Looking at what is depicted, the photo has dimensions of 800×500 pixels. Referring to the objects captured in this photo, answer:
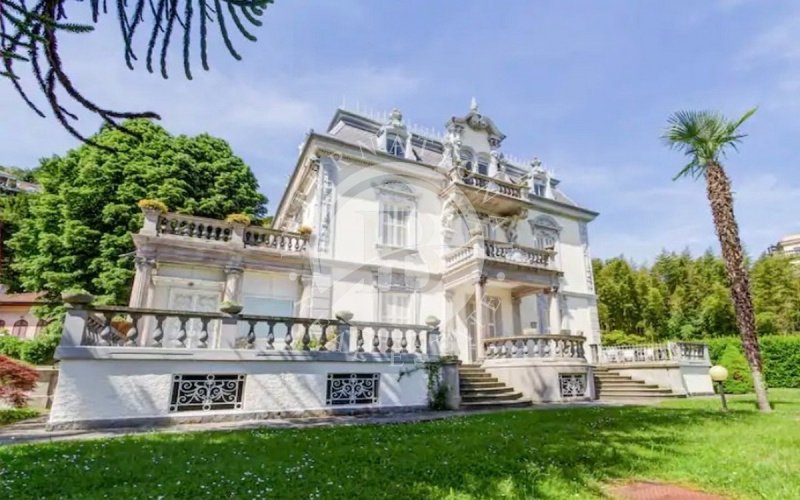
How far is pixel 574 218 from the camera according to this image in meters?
19.5

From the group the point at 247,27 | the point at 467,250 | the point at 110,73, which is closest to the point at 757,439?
the point at 247,27

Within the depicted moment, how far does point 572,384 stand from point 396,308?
6.06 metres

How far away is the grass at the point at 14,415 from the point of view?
8.04 meters

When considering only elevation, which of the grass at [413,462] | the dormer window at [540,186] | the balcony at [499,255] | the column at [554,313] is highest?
the dormer window at [540,186]

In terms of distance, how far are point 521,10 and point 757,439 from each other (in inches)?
265

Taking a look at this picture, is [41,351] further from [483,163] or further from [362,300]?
[483,163]

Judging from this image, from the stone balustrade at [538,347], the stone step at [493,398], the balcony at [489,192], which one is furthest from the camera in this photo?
the balcony at [489,192]

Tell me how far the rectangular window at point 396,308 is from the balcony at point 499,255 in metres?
2.11

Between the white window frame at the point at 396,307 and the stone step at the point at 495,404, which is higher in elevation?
the white window frame at the point at 396,307

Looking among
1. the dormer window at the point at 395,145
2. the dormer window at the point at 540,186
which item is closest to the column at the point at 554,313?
the dormer window at the point at 540,186

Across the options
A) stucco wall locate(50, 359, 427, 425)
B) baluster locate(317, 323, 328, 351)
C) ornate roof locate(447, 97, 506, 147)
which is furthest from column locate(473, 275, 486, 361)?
ornate roof locate(447, 97, 506, 147)

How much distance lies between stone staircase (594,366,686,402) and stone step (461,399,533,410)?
147 inches

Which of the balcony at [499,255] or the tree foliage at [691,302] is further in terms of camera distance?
the tree foliage at [691,302]

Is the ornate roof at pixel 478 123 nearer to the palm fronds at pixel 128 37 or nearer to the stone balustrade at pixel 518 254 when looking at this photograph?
the stone balustrade at pixel 518 254
